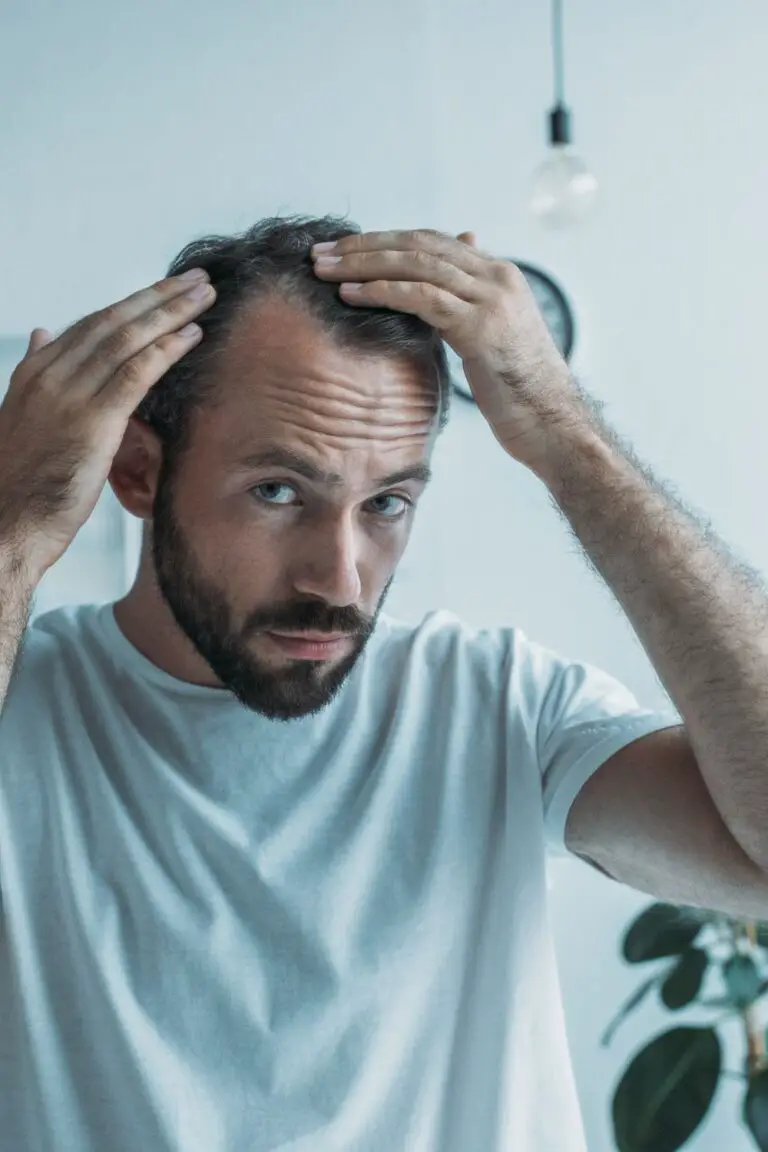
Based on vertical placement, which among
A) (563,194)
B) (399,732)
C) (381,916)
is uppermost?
(563,194)

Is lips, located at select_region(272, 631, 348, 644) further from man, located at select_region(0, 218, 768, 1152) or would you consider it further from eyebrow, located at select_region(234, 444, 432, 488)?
eyebrow, located at select_region(234, 444, 432, 488)

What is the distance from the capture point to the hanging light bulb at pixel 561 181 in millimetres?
2291

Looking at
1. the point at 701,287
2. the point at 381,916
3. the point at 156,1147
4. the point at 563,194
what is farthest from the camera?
the point at 701,287

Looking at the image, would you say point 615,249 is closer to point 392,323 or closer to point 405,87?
point 405,87

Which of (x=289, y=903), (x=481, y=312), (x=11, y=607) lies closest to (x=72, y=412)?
(x=11, y=607)

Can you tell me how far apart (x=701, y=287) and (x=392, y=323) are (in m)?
1.58

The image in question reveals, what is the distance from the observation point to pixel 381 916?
1208 millimetres

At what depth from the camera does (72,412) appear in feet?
3.80

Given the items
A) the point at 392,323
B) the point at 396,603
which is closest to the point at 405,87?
the point at 396,603

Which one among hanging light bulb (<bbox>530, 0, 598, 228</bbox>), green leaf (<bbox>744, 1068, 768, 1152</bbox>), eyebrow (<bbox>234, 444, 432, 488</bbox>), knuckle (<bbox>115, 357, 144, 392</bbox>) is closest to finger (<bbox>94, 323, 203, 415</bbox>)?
knuckle (<bbox>115, 357, 144, 392</bbox>)

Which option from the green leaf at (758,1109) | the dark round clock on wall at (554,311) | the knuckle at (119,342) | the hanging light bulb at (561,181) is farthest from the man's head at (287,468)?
the dark round clock on wall at (554,311)

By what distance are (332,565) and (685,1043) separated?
1359mm

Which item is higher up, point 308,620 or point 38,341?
point 38,341

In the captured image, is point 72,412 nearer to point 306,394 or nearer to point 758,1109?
→ point 306,394
